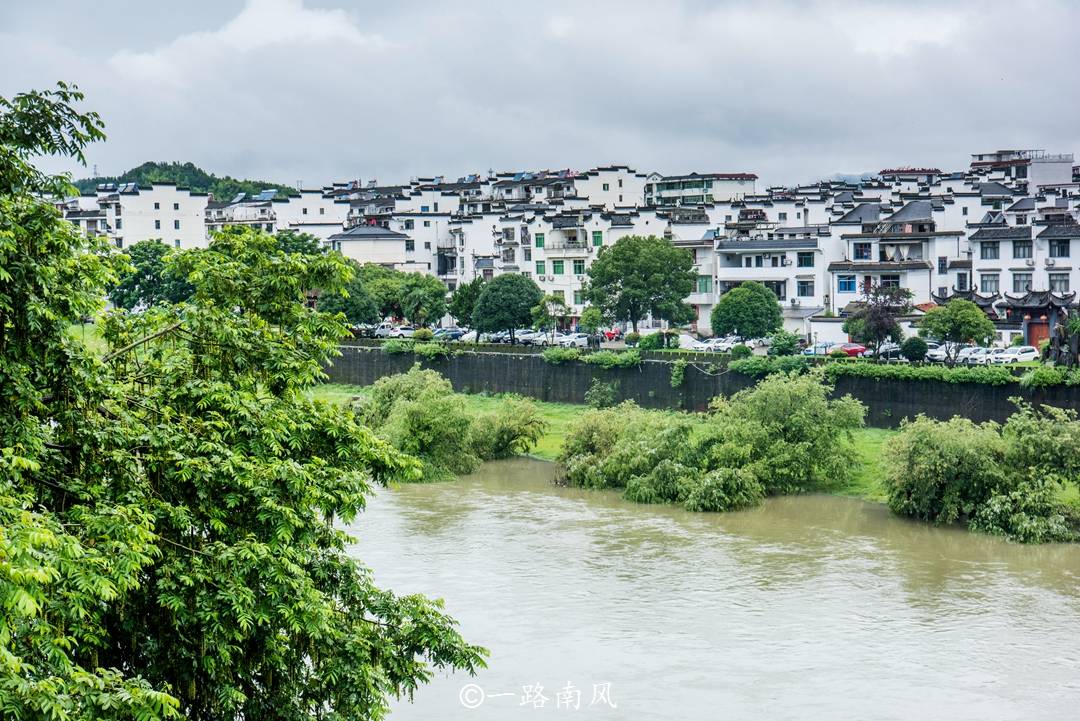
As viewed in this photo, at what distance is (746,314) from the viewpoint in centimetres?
4659

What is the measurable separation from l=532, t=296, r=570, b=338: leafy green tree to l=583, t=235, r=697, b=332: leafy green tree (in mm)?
2610

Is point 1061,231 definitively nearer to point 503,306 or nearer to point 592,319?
point 592,319

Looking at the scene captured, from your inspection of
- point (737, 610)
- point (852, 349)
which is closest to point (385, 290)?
Answer: point (852, 349)

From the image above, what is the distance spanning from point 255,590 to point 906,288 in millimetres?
42065

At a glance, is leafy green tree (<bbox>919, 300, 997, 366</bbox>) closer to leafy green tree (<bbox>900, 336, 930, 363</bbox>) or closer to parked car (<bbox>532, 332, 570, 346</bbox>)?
leafy green tree (<bbox>900, 336, 930, 363</bbox>)

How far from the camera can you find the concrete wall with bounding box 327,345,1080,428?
32281 mm

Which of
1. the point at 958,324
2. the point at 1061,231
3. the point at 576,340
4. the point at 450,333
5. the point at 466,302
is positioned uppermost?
the point at 1061,231

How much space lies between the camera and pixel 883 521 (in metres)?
26.2

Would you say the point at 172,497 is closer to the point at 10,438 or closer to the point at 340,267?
the point at 10,438

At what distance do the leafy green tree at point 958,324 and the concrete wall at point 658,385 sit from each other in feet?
18.6

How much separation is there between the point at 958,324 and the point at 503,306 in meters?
18.0

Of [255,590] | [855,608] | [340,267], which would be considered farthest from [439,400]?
[255,590]

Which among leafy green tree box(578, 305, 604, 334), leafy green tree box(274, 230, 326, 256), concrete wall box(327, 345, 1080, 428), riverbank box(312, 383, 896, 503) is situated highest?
leafy green tree box(274, 230, 326, 256)

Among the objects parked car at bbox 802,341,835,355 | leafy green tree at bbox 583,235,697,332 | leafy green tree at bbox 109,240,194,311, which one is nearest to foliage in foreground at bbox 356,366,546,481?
parked car at bbox 802,341,835,355
